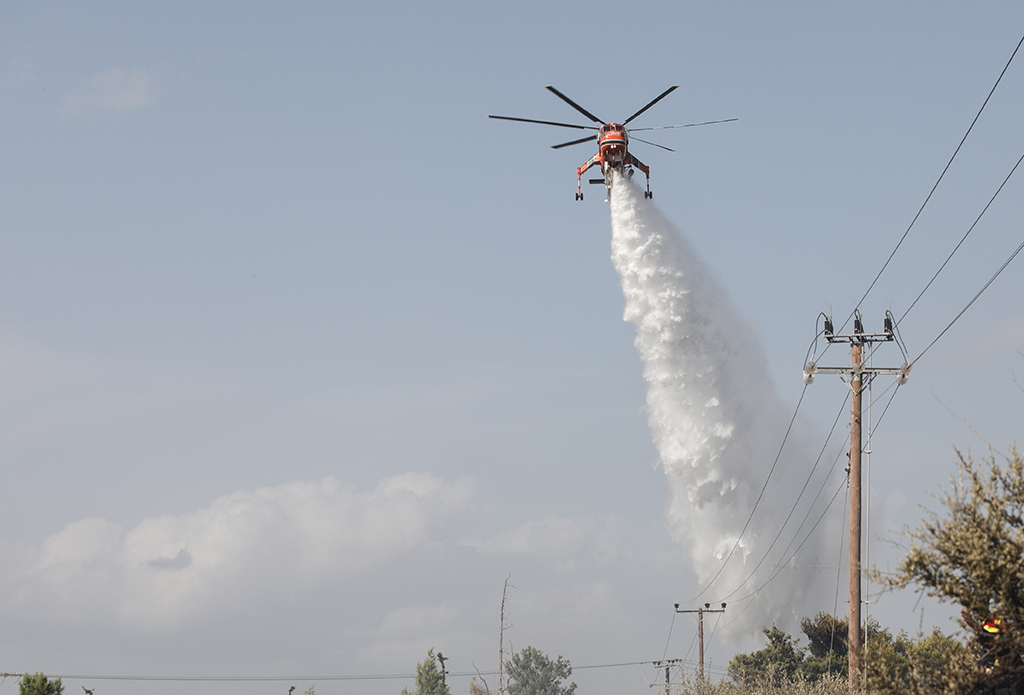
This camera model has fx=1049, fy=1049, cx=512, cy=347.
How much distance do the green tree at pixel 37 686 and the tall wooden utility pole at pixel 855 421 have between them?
30.1 m

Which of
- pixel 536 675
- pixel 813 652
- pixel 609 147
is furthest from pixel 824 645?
pixel 536 675

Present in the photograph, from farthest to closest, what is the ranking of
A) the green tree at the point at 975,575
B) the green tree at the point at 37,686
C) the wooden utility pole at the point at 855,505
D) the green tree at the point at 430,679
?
the green tree at the point at 430,679 → the green tree at the point at 37,686 → the wooden utility pole at the point at 855,505 → the green tree at the point at 975,575

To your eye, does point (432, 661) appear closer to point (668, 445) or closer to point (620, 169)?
point (668, 445)

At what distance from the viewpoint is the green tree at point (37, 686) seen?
134 ft

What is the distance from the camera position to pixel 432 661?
368 feet

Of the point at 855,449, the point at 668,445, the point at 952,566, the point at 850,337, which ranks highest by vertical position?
the point at 668,445

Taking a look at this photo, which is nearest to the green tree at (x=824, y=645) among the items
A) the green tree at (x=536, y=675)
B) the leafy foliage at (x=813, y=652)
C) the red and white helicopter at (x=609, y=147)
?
the leafy foliage at (x=813, y=652)

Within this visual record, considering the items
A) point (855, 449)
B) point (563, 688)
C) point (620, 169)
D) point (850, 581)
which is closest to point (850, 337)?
point (855, 449)

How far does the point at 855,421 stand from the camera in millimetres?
32094

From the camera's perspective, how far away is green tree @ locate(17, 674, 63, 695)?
40.8 metres

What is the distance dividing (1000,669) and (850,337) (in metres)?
15.5

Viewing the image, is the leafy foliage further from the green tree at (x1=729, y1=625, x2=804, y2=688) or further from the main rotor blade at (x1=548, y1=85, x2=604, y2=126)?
the main rotor blade at (x1=548, y1=85, x2=604, y2=126)

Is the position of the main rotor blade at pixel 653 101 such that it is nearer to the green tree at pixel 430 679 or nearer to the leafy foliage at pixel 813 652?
the leafy foliage at pixel 813 652

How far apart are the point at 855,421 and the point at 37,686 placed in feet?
106
